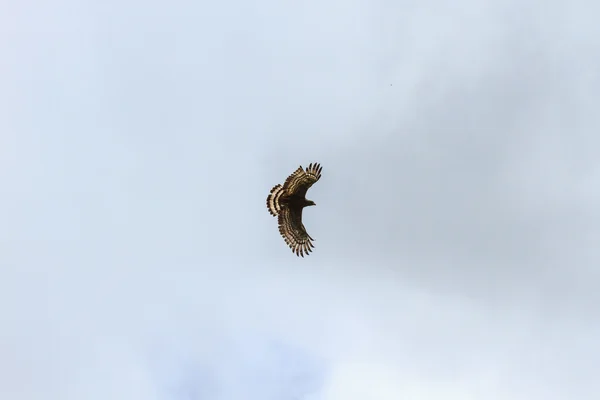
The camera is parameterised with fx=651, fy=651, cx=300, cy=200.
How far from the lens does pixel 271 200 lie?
5512 centimetres

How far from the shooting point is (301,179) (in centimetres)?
5438

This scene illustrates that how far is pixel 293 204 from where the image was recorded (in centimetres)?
5547

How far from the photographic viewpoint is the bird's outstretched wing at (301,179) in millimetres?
54250

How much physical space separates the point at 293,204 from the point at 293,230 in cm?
229

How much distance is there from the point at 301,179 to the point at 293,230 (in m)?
4.66

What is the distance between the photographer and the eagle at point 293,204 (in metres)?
54.4

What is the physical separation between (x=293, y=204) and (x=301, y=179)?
246 cm

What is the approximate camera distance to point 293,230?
55.9 metres

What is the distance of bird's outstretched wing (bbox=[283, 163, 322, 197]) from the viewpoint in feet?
178

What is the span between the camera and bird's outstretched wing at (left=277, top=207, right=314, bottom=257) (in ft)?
182

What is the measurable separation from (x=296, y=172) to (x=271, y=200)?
3220 mm

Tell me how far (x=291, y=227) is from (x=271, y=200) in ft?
9.75

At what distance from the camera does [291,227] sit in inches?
2201
